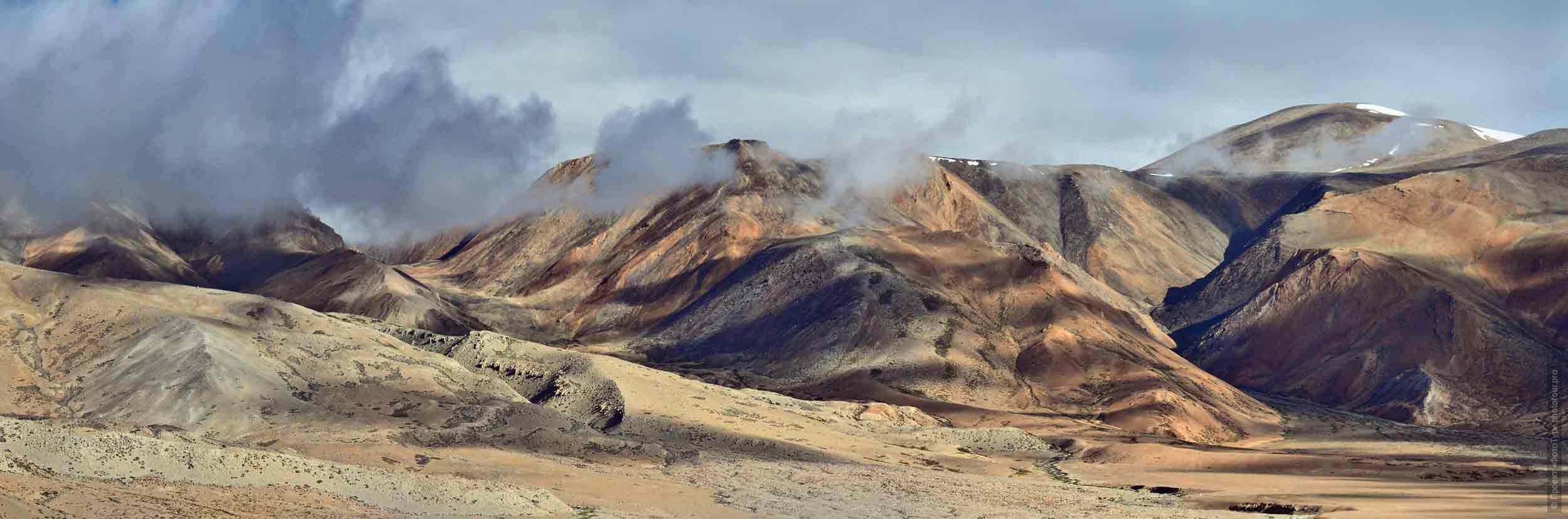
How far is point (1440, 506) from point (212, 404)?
5649 centimetres

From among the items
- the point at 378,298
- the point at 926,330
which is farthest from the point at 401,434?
the point at 378,298

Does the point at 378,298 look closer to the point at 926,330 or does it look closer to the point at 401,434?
the point at 926,330

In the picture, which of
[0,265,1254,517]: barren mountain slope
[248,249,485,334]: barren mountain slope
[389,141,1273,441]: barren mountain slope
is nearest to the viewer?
[0,265,1254,517]: barren mountain slope

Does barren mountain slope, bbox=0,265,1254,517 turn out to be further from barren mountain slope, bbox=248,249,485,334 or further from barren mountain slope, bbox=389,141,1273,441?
barren mountain slope, bbox=248,249,485,334

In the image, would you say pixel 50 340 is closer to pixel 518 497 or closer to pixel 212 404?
pixel 212 404

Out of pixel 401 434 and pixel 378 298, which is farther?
pixel 378 298

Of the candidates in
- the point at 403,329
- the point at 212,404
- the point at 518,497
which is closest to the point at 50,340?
the point at 212,404

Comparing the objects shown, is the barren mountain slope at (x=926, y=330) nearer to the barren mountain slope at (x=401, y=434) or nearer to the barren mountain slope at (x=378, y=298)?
the barren mountain slope at (x=378, y=298)

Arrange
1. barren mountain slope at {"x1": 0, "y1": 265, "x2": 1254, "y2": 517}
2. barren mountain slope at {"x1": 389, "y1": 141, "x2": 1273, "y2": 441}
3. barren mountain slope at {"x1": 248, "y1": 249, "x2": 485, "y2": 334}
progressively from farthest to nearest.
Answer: barren mountain slope at {"x1": 248, "y1": 249, "x2": 485, "y2": 334} < barren mountain slope at {"x1": 389, "y1": 141, "x2": 1273, "y2": 441} < barren mountain slope at {"x1": 0, "y1": 265, "x2": 1254, "y2": 517}

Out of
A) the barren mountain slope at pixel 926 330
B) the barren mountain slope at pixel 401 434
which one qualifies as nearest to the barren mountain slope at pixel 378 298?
the barren mountain slope at pixel 926 330

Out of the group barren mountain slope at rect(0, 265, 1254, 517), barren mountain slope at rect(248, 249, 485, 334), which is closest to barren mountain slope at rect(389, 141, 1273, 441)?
barren mountain slope at rect(248, 249, 485, 334)

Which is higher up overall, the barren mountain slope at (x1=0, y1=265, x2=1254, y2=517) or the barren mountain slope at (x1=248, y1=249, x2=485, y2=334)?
the barren mountain slope at (x1=248, y1=249, x2=485, y2=334)

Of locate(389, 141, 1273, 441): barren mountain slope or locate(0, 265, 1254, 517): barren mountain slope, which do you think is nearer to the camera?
locate(0, 265, 1254, 517): barren mountain slope

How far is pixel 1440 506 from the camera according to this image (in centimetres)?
7431
